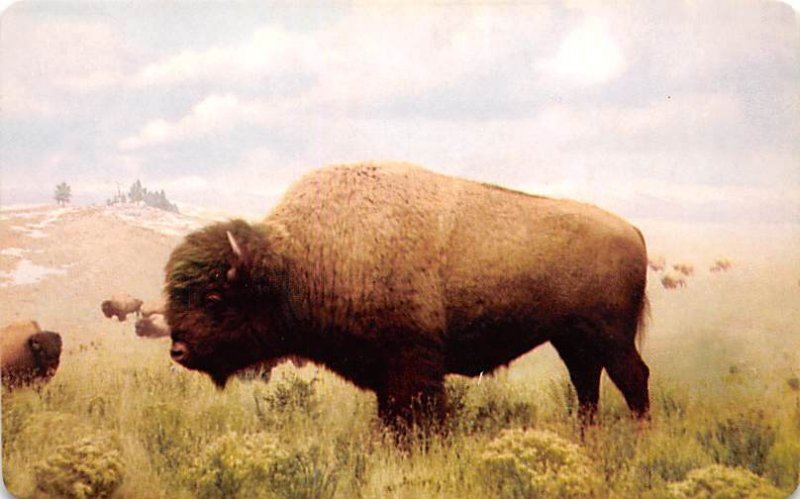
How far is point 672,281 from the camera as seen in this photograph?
4.92 m

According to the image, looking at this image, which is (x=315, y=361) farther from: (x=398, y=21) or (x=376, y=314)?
(x=398, y=21)

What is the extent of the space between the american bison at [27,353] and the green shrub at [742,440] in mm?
3977

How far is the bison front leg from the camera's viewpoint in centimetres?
464

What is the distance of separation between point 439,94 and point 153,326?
2.25 meters

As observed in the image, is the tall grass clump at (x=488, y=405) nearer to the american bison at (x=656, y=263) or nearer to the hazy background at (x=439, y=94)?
the american bison at (x=656, y=263)

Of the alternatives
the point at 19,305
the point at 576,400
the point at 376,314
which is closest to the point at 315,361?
the point at 376,314

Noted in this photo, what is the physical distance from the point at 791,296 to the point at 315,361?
2.92 m

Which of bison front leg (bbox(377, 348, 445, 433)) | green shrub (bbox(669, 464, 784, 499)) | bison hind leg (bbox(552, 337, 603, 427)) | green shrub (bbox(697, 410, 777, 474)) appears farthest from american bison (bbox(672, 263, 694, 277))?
bison front leg (bbox(377, 348, 445, 433))

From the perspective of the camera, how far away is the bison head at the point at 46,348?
16.7 feet

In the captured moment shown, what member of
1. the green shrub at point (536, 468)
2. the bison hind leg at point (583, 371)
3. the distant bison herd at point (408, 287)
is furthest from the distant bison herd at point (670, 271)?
the green shrub at point (536, 468)

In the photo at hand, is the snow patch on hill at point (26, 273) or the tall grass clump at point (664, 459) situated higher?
the snow patch on hill at point (26, 273)

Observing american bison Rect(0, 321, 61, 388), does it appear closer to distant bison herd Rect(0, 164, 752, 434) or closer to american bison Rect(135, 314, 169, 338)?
american bison Rect(135, 314, 169, 338)

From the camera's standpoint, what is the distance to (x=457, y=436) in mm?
4730

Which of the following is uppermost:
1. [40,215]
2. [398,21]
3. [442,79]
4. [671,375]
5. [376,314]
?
[398,21]
